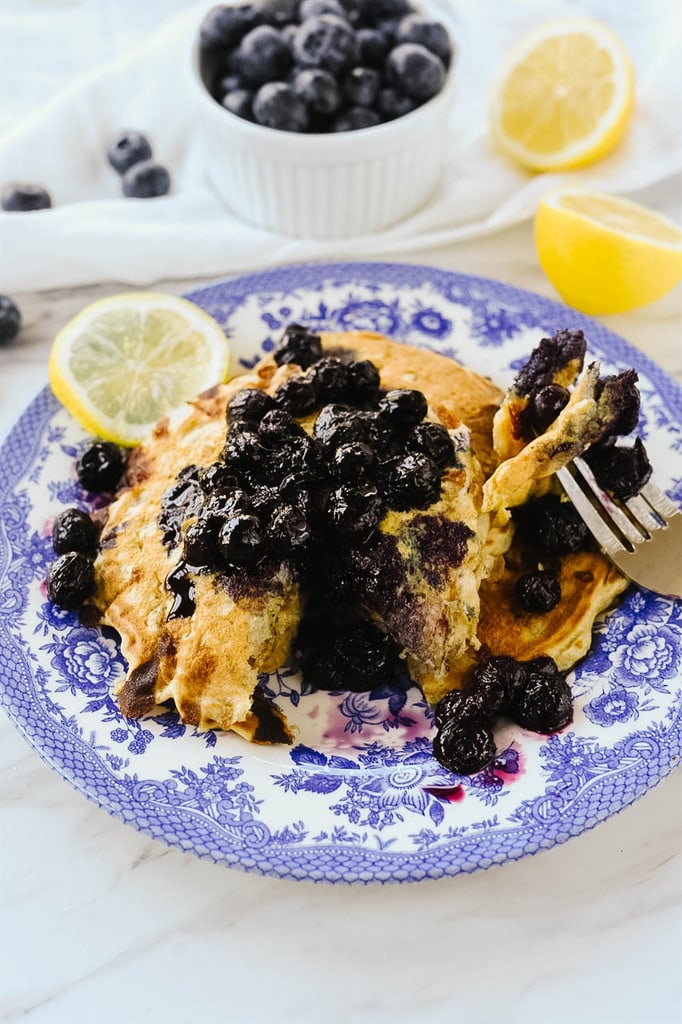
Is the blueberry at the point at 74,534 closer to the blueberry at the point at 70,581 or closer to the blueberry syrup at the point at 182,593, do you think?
the blueberry at the point at 70,581

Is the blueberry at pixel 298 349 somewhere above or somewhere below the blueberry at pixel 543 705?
above

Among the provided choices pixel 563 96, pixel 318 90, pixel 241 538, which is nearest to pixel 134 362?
pixel 241 538

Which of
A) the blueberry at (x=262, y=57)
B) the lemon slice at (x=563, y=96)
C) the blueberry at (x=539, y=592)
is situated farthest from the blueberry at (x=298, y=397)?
the lemon slice at (x=563, y=96)

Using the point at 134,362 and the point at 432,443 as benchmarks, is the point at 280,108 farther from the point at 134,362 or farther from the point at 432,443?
the point at 432,443

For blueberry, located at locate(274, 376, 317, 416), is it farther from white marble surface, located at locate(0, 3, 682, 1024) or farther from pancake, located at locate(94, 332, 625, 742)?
white marble surface, located at locate(0, 3, 682, 1024)

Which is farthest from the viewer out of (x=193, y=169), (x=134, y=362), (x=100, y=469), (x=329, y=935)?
(x=193, y=169)

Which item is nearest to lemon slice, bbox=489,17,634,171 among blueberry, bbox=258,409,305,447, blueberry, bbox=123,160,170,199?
blueberry, bbox=123,160,170,199
